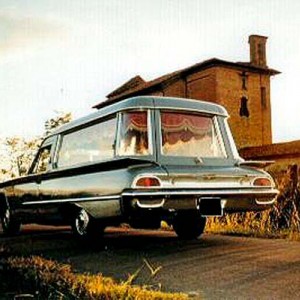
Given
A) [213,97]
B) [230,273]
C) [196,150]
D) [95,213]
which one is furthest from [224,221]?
[213,97]

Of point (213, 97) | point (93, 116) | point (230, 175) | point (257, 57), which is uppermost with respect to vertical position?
point (257, 57)

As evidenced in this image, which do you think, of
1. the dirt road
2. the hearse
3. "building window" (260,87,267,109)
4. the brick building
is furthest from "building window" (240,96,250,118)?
the hearse

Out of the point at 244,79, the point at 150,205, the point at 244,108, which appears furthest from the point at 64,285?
the point at 244,79

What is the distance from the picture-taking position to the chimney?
49.0m

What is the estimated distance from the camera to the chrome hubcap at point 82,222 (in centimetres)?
781

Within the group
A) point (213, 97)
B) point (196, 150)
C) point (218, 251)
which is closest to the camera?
point (218, 251)

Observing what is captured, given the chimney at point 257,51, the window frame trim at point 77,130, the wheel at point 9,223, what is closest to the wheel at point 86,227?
the window frame trim at point 77,130

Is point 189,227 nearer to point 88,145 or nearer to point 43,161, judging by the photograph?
point 88,145

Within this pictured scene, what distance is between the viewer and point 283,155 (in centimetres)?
3366

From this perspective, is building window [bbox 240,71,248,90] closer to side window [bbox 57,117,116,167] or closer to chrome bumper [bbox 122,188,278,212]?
side window [bbox 57,117,116,167]

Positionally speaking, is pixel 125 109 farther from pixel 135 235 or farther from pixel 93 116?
pixel 135 235

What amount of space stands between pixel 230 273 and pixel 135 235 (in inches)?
168

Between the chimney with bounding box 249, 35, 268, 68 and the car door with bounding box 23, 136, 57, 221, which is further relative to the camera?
the chimney with bounding box 249, 35, 268, 68

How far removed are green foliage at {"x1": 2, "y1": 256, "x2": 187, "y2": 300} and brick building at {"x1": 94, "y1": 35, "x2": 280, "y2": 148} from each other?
128 ft
